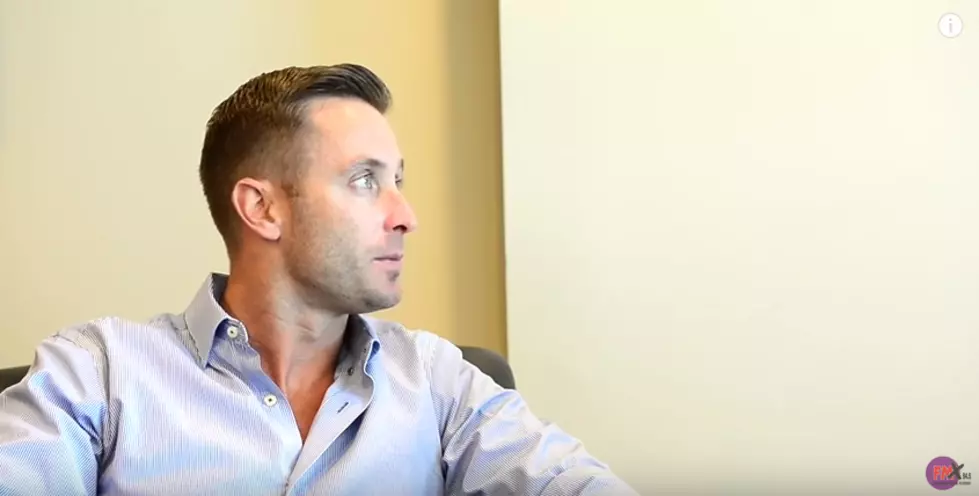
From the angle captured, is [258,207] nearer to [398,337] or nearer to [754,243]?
[398,337]

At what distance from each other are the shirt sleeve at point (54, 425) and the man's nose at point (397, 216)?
0.37m

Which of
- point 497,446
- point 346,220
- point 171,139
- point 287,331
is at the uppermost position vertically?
point 171,139

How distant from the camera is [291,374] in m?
1.11

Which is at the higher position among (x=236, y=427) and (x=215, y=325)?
(x=215, y=325)

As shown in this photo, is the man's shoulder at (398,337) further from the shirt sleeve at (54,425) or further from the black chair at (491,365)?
the shirt sleeve at (54,425)

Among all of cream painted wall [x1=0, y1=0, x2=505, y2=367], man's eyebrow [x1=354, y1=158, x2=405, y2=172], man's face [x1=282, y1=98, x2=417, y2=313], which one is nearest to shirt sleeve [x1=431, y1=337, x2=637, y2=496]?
man's face [x1=282, y1=98, x2=417, y2=313]

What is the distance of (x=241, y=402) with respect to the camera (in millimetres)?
999

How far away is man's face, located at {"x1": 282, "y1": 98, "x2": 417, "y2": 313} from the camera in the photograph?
3.59ft

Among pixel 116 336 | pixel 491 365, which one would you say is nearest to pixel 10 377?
pixel 116 336

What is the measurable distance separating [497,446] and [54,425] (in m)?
0.47

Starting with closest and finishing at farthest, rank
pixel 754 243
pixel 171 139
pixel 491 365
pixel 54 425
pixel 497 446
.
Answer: pixel 54 425
pixel 497 446
pixel 491 365
pixel 754 243
pixel 171 139

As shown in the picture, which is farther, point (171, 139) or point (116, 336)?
point (171, 139)

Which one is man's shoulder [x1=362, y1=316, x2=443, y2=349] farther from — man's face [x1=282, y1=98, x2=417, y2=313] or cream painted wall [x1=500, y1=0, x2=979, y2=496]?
cream painted wall [x1=500, y1=0, x2=979, y2=496]

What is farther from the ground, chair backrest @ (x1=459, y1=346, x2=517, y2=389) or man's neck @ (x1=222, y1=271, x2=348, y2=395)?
man's neck @ (x1=222, y1=271, x2=348, y2=395)
